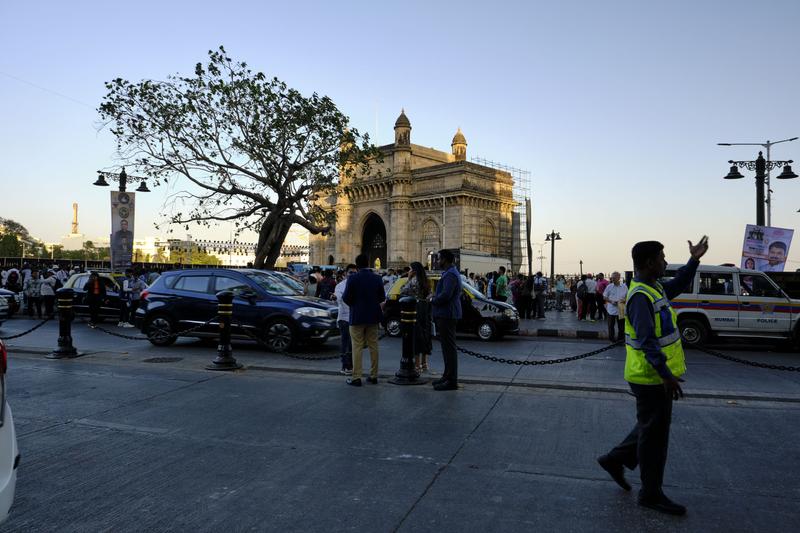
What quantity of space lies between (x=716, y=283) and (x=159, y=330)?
40.5 feet

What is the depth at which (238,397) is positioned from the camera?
6.93m

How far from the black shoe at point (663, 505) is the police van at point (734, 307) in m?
10.00

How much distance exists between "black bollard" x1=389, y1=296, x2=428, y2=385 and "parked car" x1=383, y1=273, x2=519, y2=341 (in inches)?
225

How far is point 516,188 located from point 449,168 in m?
11.3

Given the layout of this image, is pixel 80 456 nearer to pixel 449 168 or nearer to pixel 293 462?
pixel 293 462

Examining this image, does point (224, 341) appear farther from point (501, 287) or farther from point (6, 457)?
point (501, 287)

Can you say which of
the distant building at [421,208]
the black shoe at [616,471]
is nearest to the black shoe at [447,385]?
the black shoe at [616,471]

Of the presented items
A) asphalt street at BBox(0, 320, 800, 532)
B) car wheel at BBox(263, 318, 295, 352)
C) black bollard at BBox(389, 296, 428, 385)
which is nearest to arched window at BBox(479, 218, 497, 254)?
car wheel at BBox(263, 318, 295, 352)

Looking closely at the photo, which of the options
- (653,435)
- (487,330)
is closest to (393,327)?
(487,330)

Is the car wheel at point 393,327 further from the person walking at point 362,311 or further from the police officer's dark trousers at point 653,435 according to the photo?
the police officer's dark trousers at point 653,435

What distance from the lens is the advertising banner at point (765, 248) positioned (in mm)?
16953

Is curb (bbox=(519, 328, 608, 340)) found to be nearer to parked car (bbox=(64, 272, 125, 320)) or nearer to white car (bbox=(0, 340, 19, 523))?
parked car (bbox=(64, 272, 125, 320))

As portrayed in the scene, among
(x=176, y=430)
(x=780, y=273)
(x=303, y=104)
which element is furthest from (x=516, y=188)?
(x=176, y=430)

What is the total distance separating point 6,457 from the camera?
275cm
